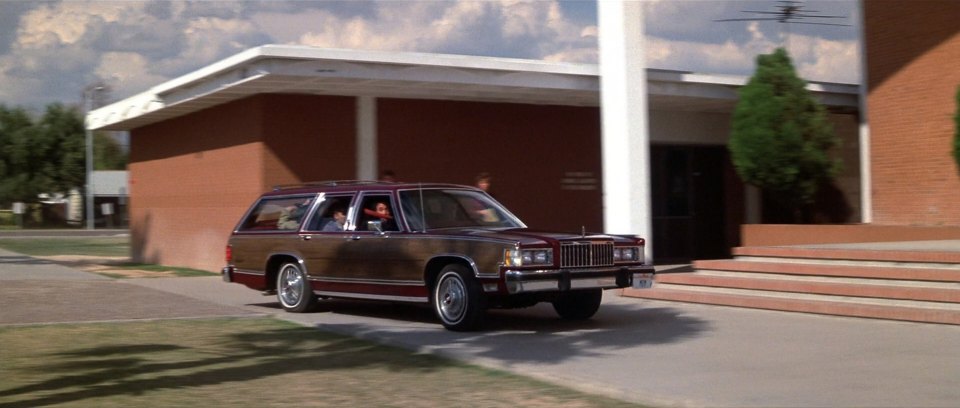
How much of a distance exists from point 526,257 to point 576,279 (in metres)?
0.60

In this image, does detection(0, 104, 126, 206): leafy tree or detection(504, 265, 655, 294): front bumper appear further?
detection(0, 104, 126, 206): leafy tree

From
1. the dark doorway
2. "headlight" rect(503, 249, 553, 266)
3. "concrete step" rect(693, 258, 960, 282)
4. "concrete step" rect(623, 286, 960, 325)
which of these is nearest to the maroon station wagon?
"headlight" rect(503, 249, 553, 266)

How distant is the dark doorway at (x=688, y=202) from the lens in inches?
870

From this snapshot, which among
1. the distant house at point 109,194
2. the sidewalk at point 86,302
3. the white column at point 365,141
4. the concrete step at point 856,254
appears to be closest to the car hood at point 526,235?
the concrete step at point 856,254

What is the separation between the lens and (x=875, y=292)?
11.6m

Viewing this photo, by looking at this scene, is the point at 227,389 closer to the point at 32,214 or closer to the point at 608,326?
the point at 608,326

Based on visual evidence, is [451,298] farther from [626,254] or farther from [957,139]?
[957,139]

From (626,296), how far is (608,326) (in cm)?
317

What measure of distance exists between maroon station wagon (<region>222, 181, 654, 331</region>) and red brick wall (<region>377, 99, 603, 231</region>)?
5786 millimetres

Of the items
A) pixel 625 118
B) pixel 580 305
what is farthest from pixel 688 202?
pixel 580 305

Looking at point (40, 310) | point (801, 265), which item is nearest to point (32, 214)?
point (40, 310)

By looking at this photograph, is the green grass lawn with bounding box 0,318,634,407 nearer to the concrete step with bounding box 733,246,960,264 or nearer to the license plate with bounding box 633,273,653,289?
the license plate with bounding box 633,273,653,289

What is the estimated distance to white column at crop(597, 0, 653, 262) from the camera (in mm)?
15109

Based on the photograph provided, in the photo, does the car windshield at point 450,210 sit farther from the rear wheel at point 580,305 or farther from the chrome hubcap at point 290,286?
the chrome hubcap at point 290,286
